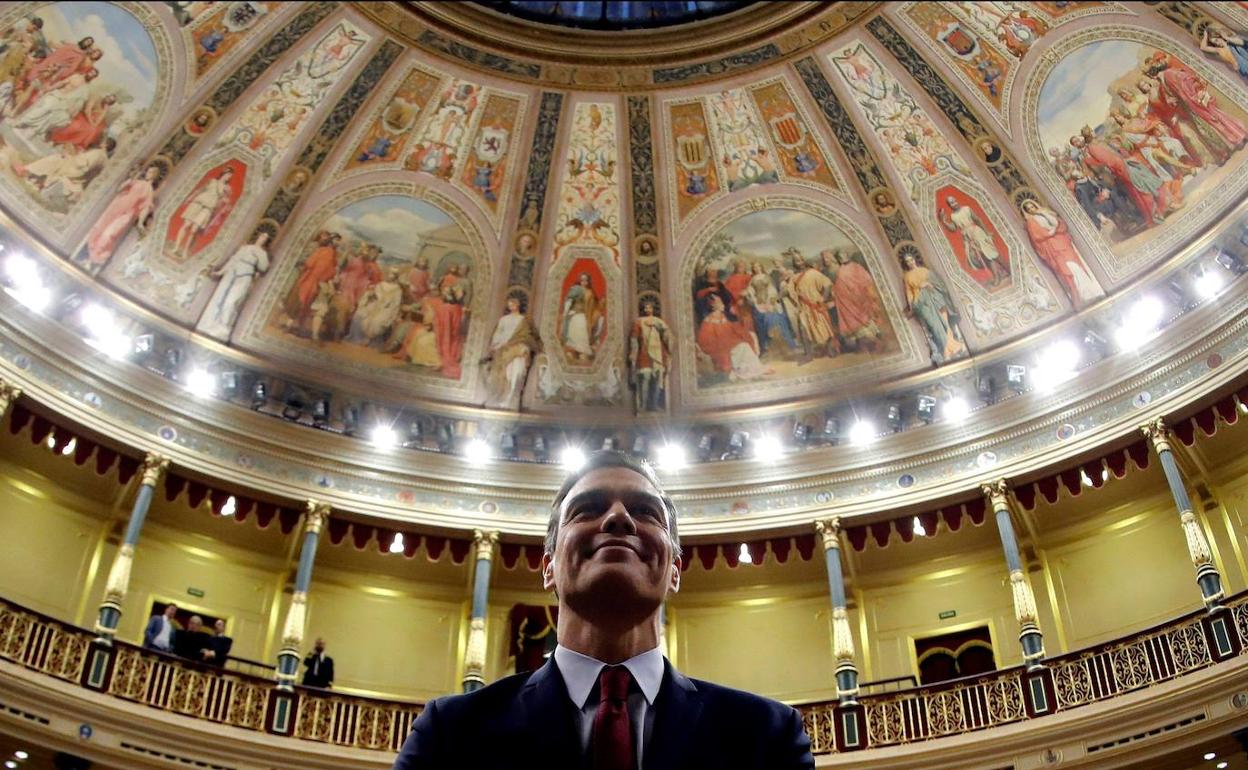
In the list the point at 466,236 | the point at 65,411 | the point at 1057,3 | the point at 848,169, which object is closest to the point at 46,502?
the point at 65,411

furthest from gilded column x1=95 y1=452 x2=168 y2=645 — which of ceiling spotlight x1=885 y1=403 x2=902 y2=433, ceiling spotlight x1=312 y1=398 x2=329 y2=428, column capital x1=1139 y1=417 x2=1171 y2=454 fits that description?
column capital x1=1139 y1=417 x2=1171 y2=454

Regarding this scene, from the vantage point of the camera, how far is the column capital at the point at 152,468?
17203 mm

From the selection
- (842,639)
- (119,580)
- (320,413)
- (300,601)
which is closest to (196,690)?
(119,580)

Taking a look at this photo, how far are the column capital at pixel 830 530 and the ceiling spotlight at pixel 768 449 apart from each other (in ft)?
4.83

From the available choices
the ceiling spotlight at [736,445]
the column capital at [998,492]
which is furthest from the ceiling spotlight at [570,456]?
the column capital at [998,492]

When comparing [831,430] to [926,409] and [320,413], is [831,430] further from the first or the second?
[320,413]

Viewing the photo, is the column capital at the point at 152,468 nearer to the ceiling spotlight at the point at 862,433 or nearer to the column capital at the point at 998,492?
the ceiling spotlight at the point at 862,433

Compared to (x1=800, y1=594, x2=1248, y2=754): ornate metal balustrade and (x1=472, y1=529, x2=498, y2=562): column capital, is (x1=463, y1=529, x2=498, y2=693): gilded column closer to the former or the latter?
(x1=472, y1=529, x2=498, y2=562): column capital

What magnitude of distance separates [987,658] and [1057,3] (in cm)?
1067

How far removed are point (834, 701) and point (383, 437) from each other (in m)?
8.72

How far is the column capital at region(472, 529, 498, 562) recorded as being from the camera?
61.8 ft

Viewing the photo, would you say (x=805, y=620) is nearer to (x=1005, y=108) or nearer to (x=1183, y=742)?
(x=1183, y=742)

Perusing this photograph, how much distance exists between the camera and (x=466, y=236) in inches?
840

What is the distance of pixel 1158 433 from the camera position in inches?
652
